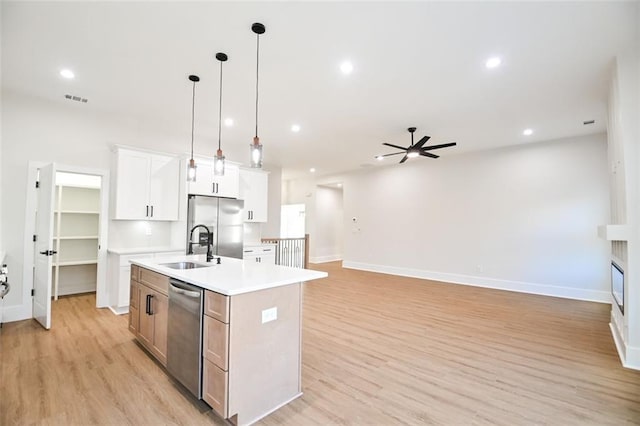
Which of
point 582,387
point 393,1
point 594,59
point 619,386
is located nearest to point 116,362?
point 393,1

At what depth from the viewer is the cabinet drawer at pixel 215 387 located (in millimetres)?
1913

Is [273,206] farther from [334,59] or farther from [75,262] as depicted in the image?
[334,59]

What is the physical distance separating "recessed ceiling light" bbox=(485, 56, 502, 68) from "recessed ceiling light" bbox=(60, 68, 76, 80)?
14.9ft

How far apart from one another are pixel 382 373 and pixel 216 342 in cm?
156

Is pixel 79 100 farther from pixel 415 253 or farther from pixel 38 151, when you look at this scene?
pixel 415 253

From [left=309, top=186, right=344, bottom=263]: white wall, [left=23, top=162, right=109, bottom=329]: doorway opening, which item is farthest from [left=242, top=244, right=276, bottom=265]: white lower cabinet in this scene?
[left=309, top=186, right=344, bottom=263]: white wall

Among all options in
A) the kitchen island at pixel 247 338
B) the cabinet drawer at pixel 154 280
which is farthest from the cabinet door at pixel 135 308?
the kitchen island at pixel 247 338

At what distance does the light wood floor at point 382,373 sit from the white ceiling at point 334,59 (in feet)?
9.88

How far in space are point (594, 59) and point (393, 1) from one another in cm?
238

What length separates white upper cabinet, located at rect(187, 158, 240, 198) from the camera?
210 inches

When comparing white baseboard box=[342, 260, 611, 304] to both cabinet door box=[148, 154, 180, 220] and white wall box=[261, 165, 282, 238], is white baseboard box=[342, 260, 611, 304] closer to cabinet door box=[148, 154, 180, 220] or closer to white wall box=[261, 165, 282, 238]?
white wall box=[261, 165, 282, 238]

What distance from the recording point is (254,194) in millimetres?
6496

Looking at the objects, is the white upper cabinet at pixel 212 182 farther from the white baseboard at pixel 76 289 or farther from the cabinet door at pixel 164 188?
the white baseboard at pixel 76 289

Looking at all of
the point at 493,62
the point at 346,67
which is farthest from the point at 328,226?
the point at 493,62
